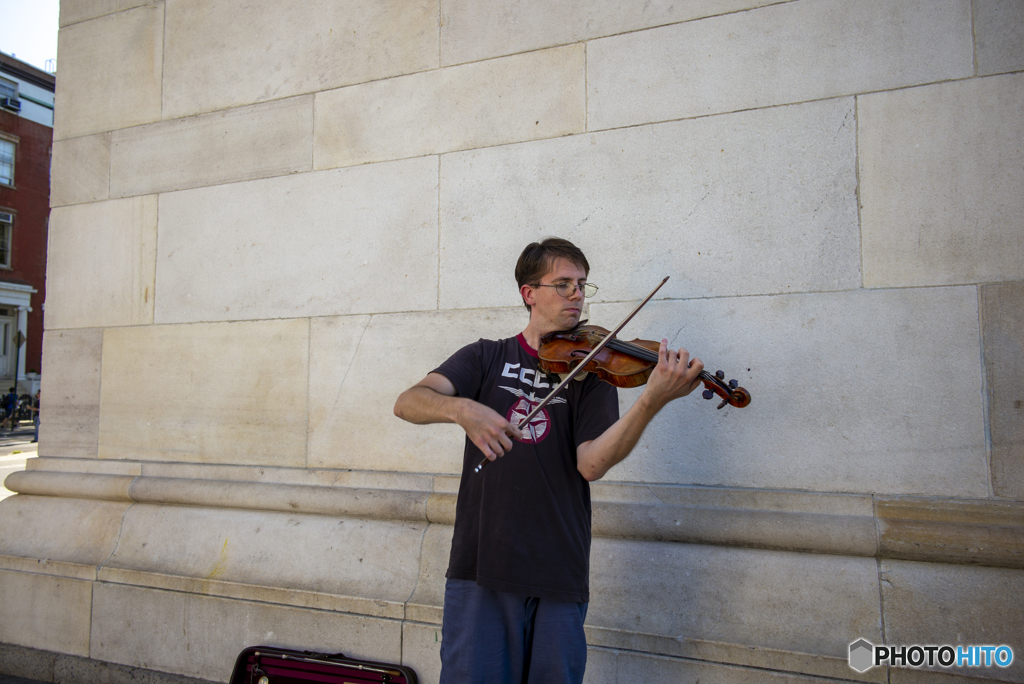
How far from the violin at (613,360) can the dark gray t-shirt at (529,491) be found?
0.08 meters

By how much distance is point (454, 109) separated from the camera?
356 centimetres

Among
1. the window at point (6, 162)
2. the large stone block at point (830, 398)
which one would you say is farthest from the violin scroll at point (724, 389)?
the window at point (6, 162)

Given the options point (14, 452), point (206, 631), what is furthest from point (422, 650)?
point (14, 452)

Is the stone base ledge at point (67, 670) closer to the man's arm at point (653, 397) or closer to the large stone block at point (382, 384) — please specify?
the large stone block at point (382, 384)

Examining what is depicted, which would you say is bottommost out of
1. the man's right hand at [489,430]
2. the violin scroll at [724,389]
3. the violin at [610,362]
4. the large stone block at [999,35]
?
the man's right hand at [489,430]

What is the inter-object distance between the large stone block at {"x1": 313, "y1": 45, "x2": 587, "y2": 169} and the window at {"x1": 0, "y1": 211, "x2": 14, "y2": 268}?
2948 cm

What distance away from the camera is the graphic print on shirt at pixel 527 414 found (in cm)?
223

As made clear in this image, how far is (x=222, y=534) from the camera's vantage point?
3637 millimetres

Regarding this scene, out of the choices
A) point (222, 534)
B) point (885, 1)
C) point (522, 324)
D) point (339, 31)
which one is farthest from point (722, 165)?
point (222, 534)

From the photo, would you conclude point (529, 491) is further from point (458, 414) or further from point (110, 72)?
point (110, 72)

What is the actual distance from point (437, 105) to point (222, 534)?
8.67ft

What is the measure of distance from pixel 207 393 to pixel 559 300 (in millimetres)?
2596

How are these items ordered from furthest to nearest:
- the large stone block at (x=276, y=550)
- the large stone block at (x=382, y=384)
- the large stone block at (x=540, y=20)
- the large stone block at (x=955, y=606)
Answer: the large stone block at (x=382, y=384)
the large stone block at (x=276, y=550)
the large stone block at (x=540, y=20)
the large stone block at (x=955, y=606)

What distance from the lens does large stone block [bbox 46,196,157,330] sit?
4234 mm
